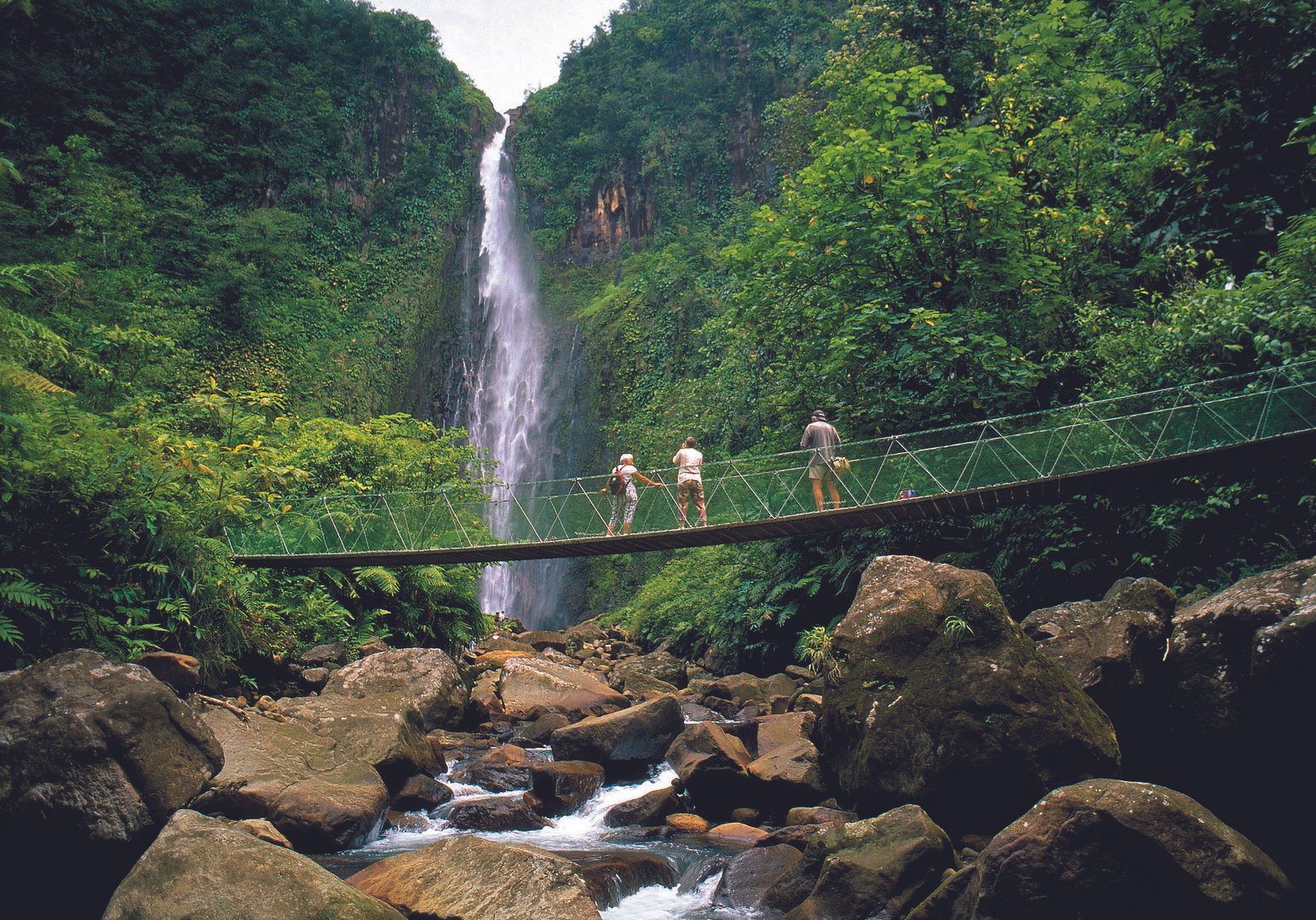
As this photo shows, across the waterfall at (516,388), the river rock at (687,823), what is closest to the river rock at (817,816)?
the river rock at (687,823)

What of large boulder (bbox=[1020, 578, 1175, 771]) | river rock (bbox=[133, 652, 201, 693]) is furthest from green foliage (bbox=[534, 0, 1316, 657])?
river rock (bbox=[133, 652, 201, 693])

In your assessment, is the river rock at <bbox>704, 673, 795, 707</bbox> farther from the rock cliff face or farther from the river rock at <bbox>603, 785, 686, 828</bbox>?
the rock cliff face

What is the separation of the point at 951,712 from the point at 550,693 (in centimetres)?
649

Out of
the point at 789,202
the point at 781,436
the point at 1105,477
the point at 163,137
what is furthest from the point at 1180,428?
the point at 163,137

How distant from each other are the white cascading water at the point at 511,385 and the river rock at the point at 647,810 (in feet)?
63.3

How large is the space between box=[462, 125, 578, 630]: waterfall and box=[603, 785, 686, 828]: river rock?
1946 cm

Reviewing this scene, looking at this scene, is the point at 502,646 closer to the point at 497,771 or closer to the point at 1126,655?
the point at 497,771

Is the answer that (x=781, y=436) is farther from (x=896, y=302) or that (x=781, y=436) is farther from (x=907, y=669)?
(x=907, y=669)

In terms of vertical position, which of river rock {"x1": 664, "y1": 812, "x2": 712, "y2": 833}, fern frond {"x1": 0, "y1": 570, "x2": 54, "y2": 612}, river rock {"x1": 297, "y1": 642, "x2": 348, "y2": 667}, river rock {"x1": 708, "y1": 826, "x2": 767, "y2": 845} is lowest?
river rock {"x1": 664, "y1": 812, "x2": 712, "y2": 833}

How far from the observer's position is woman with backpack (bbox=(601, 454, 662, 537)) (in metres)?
10.0

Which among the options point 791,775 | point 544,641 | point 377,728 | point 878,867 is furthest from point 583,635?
point 878,867

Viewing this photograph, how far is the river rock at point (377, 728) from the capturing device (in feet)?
24.4

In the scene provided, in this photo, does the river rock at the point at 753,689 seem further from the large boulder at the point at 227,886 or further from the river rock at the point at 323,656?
the large boulder at the point at 227,886

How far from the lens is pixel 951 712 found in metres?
5.97
